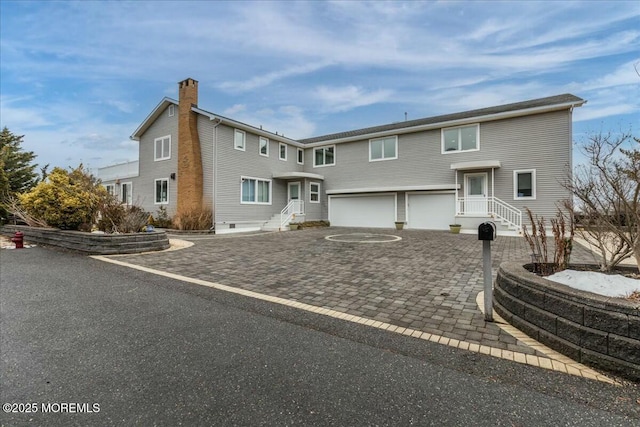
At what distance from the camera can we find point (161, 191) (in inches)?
744

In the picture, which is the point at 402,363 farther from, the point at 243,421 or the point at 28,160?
the point at 28,160

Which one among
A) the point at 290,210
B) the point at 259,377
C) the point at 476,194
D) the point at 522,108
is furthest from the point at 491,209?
the point at 259,377

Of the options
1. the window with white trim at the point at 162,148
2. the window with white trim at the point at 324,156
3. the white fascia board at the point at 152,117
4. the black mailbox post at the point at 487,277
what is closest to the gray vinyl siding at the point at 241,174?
the window with white trim at the point at 324,156

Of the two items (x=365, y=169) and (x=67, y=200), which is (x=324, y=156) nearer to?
(x=365, y=169)

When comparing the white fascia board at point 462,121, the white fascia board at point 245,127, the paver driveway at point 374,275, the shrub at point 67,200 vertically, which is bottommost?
the paver driveway at point 374,275

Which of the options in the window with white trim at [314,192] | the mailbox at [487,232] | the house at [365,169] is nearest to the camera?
the mailbox at [487,232]

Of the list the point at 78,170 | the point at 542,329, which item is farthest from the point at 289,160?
the point at 542,329

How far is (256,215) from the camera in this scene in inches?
738

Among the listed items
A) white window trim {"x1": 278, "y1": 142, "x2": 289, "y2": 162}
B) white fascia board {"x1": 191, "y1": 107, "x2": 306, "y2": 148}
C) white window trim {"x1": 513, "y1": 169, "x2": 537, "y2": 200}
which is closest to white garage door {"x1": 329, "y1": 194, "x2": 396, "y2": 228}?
white window trim {"x1": 278, "y1": 142, "x2": 289, "y2": 162}

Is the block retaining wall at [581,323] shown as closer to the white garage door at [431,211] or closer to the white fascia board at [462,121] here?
the white garage door at [431,211]

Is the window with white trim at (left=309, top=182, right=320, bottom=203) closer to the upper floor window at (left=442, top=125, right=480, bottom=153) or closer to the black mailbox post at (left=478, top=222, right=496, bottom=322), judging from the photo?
the upper floor window at (left=442, top=125, right=480, bottom=153)

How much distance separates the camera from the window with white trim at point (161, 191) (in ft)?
60.8

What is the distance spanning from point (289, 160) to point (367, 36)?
433 inches

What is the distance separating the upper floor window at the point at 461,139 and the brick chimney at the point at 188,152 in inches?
564
